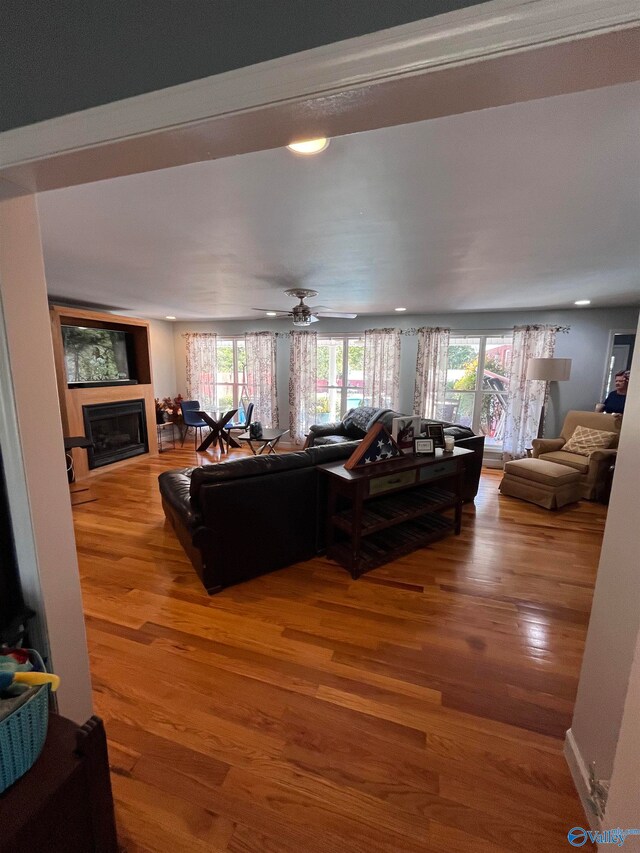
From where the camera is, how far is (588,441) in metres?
4.07

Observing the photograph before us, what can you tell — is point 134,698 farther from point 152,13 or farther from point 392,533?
point 152,13

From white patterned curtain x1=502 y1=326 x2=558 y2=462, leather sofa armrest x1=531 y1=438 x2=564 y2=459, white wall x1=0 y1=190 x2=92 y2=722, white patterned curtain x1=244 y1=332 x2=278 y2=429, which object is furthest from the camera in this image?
white patterned curtain x1=244 y1=332 x2=278 y2=429

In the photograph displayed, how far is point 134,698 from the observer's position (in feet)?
5.04

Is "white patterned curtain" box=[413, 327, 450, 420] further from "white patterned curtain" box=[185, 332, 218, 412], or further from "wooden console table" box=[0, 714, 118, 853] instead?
"wooden console table" box=[0, 714, 118, 853]

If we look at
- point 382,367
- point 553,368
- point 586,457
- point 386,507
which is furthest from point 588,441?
point 386,507

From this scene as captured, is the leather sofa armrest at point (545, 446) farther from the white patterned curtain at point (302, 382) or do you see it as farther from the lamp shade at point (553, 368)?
the white patterned curtain at point (302, 382)

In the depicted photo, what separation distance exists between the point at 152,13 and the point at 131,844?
213 cm

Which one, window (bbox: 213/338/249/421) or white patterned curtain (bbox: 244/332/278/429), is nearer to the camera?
white patterned curtain (bbox: 244/332/278/429)

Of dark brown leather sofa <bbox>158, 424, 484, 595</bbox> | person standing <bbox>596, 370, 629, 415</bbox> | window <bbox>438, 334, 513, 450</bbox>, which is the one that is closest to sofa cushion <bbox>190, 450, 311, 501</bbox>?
dark brown leather sofa <bbox>158, 424, 484, 595</bbox>

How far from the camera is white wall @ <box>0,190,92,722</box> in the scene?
957 millimetres

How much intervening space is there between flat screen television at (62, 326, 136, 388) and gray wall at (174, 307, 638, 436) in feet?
10.3

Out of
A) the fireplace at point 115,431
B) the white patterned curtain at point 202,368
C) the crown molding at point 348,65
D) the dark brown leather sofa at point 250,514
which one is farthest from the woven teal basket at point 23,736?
the white patterned curtain at point 202,368

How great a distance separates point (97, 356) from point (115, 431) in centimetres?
111

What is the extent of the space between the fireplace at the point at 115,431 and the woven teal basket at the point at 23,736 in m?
4.44
